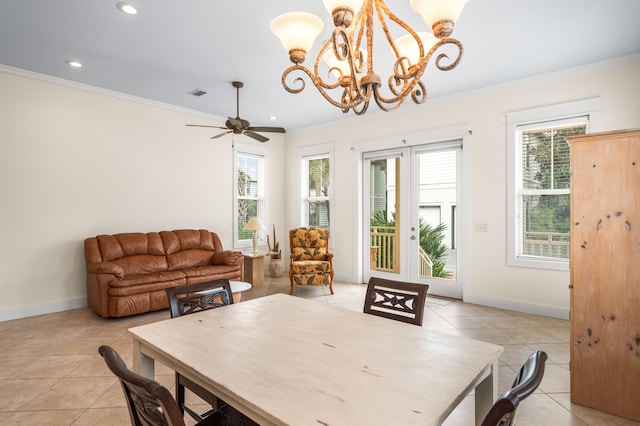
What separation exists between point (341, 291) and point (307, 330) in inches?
150

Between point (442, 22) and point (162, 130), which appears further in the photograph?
point (162, 130)

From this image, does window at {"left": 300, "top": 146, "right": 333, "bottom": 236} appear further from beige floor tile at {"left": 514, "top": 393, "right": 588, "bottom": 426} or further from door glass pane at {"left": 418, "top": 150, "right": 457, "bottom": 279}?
beige floor tile at {"left": 514, "top": 393, "right": 588, "bottom": 426}

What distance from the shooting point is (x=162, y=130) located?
527cm

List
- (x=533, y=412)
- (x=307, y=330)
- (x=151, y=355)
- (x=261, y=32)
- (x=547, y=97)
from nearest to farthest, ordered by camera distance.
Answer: (x=151, y=355) < (x=307, y=330) < (x=533, y=412) < (x=261, y=32) < (x=547, y=97)

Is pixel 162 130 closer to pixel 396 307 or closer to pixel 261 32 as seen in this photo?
pixel 261 32

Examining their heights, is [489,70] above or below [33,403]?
above

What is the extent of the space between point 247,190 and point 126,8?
3987 millimetres

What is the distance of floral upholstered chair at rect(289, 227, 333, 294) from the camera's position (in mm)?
5094

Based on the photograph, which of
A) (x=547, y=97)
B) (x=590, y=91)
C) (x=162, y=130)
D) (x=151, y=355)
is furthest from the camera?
(x=162, y=130)

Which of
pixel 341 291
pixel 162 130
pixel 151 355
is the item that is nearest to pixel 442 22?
pixel 151 355

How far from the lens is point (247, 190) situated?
654cm

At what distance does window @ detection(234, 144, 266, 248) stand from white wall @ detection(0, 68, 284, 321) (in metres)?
0.73

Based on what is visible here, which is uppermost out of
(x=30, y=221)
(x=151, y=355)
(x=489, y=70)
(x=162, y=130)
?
(x=489, y=70)

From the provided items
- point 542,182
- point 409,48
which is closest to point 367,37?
point 409,48
